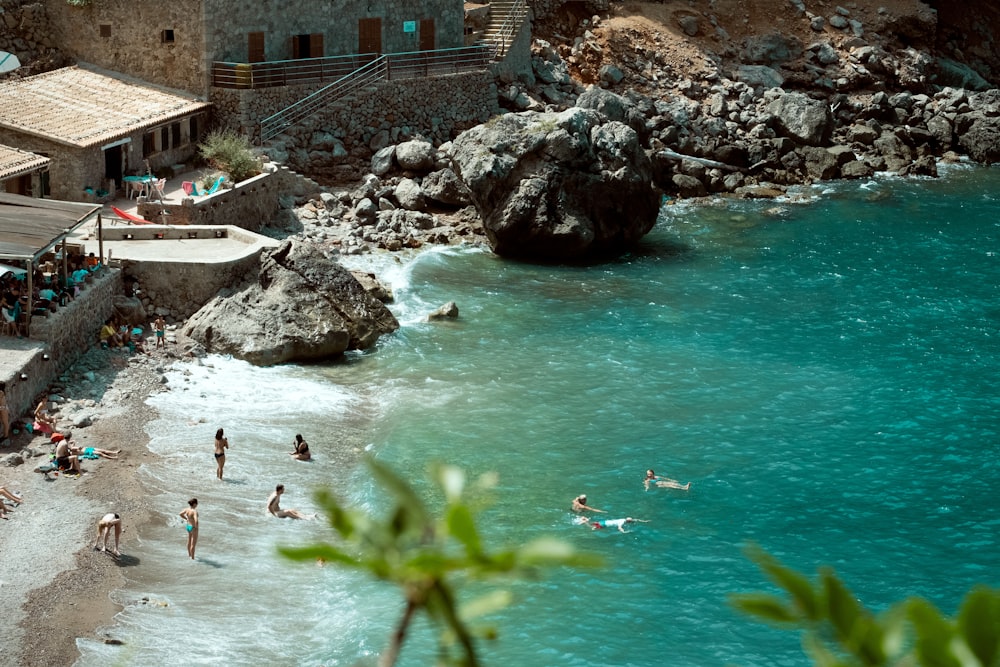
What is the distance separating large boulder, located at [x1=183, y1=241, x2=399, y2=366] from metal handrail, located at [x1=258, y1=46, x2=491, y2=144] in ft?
46.1

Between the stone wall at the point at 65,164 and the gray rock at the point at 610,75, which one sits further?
the gray rock at the point at 610,75

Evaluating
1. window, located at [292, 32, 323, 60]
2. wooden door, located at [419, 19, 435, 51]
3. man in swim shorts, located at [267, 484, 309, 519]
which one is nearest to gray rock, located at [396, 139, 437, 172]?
window, located at [292, 32, 323, 60]

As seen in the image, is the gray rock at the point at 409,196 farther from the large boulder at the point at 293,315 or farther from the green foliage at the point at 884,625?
the green foliage at the point at 884,625

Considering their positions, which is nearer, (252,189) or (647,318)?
(647,318)

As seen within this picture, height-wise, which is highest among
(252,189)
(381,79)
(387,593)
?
(381,79)

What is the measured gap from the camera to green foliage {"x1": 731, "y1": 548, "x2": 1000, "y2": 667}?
8.54ft

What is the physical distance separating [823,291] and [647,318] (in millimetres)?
7041

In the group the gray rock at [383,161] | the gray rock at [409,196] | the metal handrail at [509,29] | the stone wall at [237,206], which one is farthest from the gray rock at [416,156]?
the metal handrail at [509,29]

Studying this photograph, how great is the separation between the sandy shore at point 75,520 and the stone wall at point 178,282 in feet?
11.5

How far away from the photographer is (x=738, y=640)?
21.2 m

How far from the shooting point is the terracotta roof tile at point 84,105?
4062 cm

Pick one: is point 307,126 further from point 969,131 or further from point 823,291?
point 969,131

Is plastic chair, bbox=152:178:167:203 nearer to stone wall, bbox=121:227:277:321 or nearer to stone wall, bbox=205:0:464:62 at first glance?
stone wall, bbox=121:227:277:321

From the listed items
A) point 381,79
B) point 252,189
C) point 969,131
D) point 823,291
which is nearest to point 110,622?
point 252,189
